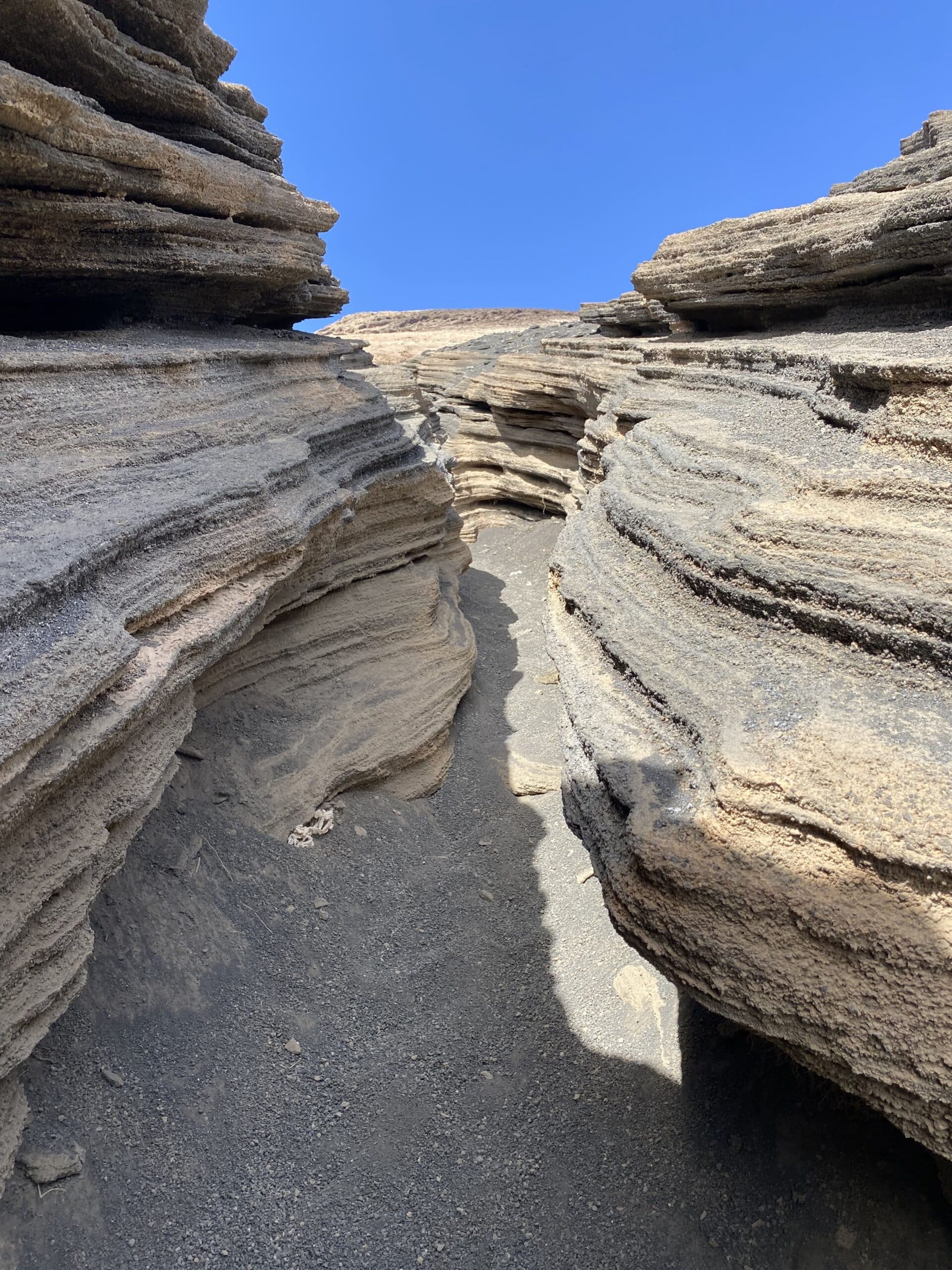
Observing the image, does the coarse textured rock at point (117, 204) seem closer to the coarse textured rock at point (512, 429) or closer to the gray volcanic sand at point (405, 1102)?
the gray volcanic sand at point (405, 1102)

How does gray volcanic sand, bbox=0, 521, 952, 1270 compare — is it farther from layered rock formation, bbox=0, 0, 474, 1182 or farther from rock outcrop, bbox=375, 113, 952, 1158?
rock outcrop, bbox=375, 113, 952, 1158

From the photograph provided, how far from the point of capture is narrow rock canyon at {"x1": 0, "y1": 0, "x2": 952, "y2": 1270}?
282 cm

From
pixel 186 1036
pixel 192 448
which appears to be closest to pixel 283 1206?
pixel 186 1036

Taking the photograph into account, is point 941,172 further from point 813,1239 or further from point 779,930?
point 813,1239

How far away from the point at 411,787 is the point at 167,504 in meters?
2.98

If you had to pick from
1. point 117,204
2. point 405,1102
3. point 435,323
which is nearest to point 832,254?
point 117,204

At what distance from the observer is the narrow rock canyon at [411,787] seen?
9.26ft

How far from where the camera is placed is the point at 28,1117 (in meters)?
3.30

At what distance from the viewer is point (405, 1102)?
4105mm

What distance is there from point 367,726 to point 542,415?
7827mm

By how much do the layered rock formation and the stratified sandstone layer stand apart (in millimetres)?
16598

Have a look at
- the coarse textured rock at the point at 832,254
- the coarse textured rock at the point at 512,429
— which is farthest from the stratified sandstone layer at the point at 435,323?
the coarse textured rock at the point at 832,254

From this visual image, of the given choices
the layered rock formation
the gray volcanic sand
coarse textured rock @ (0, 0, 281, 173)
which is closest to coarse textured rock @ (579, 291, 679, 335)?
the layered rock formation

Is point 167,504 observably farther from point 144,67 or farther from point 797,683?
point 144,67
